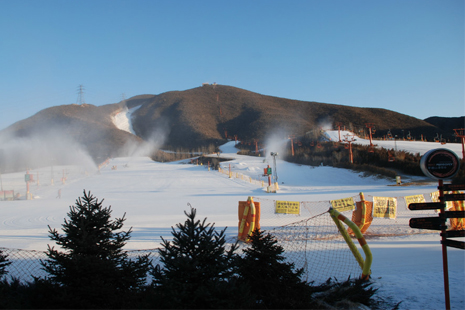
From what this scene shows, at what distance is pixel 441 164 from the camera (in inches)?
149

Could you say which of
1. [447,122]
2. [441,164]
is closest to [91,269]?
[441,164]

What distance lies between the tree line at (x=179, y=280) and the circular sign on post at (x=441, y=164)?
6.10 feet

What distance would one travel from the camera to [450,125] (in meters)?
107

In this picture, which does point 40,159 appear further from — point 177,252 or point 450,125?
point 450,125

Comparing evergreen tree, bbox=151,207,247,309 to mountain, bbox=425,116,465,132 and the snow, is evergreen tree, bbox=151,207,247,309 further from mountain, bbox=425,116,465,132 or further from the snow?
mountain, bbox=425,116,465,132

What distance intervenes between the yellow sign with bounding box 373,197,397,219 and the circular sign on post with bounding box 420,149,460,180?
19.2 feet

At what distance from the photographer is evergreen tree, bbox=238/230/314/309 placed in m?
3.38

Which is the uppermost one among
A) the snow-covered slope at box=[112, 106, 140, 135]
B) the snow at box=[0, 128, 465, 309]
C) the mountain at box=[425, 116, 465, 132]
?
the snow-covered slope at box=[112, 106, 140, 135]

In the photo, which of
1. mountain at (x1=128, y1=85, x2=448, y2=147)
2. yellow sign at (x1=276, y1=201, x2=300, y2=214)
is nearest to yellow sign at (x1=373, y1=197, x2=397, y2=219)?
yellow sign at (x1=276, y1=201, x2=300, y2=214)

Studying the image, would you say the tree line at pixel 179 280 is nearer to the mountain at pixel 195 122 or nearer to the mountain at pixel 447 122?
the mountain at pixel 195 122

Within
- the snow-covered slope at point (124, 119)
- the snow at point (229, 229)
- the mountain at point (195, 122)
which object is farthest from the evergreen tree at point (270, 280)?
the snow-covered slope at point (124, 119)

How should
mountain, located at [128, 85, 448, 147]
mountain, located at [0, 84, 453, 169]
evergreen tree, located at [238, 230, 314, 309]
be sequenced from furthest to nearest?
mountain, located at [128, 85, 448, 147], mountain, located at [0, 84, 453, 169], evergreen tree, located at [238, 230, 314, 309]

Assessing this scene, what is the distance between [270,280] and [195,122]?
12517cm

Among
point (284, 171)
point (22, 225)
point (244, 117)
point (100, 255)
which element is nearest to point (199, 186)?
point (284, 171)
